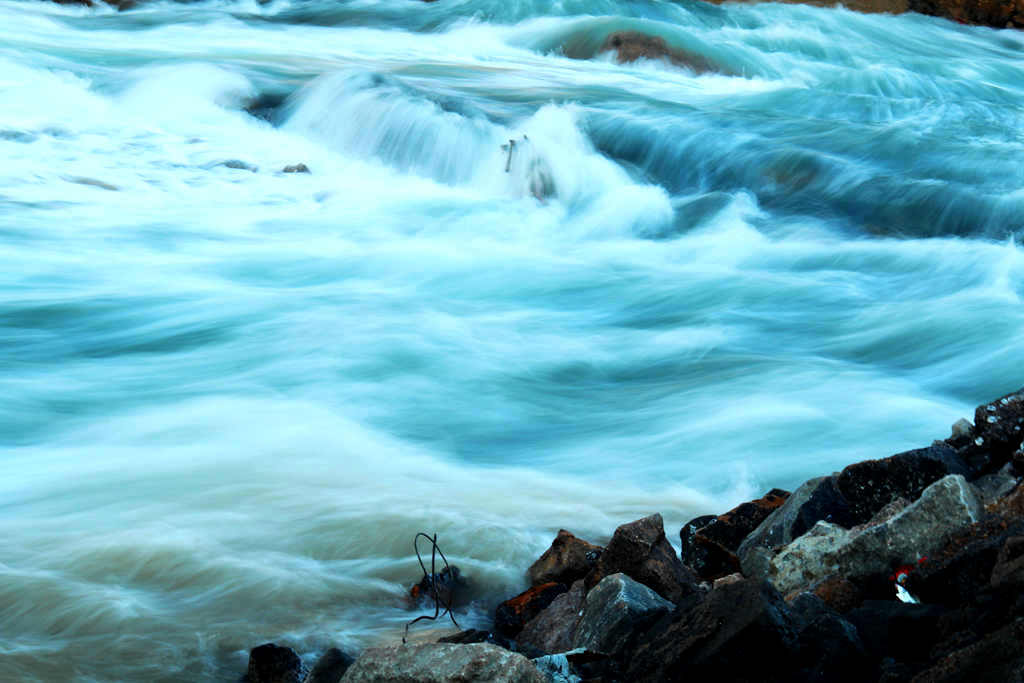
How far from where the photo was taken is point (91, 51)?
13.4 m

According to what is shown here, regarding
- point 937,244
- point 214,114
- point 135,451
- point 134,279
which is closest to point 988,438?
point 135,451

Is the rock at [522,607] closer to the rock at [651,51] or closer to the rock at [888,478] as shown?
the rock at [888,478]

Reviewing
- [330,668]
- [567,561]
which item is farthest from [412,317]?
[330,668]

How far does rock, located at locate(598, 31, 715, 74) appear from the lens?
1528 cm

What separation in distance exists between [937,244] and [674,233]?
1.99 m

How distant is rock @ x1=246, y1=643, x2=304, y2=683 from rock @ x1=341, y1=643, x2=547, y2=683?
60cm

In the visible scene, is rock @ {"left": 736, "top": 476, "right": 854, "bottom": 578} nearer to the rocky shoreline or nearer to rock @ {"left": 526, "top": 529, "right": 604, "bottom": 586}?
the rocky shoreline

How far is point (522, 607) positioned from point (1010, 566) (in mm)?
1516

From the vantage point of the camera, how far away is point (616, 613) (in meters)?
2.66

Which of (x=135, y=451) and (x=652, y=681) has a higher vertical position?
(x=652, y=681)

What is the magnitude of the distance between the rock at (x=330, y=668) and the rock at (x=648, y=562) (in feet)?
2.52

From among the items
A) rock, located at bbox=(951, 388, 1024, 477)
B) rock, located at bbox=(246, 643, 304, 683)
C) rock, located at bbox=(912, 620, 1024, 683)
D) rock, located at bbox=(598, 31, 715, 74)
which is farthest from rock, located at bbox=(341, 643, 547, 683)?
rock, located at bbox=(598, 31, 715, 74)

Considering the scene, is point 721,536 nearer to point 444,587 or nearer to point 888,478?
point 888,478

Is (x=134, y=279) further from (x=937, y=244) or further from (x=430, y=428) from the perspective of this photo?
(x=937, y=244)
